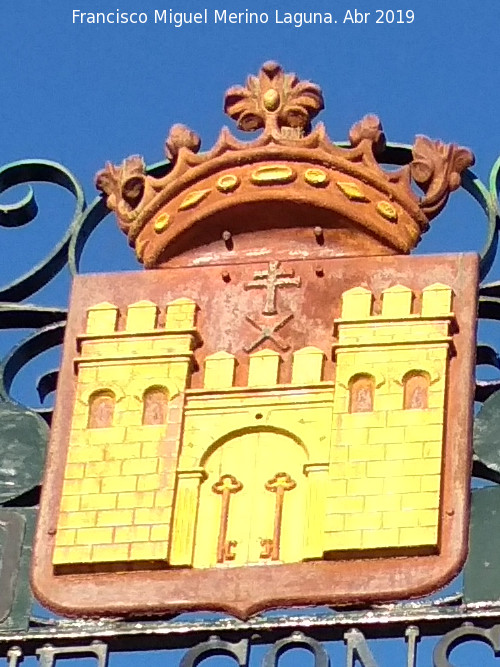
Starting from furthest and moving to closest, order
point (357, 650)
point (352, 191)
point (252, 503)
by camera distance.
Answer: point (352, 191) → point (252, 503) → point (357, 650)

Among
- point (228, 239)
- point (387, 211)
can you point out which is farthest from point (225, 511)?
point (387, 211)

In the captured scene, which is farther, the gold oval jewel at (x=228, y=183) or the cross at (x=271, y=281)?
the gold oval jewel at (x=228, y=183)

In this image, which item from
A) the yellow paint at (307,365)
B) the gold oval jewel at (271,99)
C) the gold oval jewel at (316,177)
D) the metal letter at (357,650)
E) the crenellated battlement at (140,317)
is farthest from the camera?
the gold oval jewel at (271,99)

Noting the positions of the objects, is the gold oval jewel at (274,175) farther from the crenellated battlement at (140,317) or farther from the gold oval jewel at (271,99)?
the crenellated battlement at (140,317)

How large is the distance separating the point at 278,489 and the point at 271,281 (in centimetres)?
94

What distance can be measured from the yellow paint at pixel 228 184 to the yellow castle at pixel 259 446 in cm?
51

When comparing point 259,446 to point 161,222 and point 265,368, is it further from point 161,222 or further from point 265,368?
point 161,222

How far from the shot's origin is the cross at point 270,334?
424 inches

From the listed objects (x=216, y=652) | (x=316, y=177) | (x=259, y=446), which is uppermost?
(x=316, y=177)

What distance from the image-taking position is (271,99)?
11.5 m

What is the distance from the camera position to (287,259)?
1108 centimetres

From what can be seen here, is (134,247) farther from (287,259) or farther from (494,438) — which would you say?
(494,438)

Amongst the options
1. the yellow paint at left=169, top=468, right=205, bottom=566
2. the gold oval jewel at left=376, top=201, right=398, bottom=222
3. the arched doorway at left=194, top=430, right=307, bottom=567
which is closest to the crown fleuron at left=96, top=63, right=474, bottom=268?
the gold oval jewel at left=376, top=201, right=398, bottom=222

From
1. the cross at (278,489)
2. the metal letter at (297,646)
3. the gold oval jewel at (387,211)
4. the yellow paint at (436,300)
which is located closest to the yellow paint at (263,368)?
the cross at (278,489)
